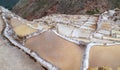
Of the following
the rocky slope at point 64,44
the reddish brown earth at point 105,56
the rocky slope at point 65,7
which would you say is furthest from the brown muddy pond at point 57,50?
the rocky slope at point 65,7

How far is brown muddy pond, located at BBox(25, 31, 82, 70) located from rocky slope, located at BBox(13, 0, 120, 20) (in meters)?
12.7

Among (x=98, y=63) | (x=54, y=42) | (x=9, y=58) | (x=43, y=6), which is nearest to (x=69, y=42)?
(x=54, y=42)

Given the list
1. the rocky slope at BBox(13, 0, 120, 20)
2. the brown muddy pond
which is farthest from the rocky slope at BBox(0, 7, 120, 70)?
the rocky slope at BBox(13, 0, 120, 20)

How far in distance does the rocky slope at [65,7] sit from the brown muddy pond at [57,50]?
12651 mm

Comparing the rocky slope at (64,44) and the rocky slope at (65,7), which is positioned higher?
the rocky slope at (64,44)

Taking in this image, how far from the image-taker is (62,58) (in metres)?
6.29

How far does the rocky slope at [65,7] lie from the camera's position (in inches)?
806

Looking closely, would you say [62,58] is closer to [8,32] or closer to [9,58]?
[9,58]

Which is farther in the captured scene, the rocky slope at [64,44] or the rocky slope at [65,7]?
the rocky slope at [65,7]

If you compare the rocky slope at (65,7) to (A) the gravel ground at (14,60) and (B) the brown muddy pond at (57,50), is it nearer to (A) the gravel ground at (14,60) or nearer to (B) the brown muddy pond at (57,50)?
(B) the brown muddy pond at (57,50)

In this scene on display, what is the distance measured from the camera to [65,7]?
72.5 ft

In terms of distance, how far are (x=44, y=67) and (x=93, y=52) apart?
109 centimetres

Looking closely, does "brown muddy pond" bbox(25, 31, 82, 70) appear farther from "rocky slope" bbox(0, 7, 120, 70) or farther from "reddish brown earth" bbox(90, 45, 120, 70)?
"reddish brown earth" bbox(90, 45, 120, 70)

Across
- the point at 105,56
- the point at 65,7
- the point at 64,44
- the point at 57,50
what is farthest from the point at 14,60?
the point at 65,7
